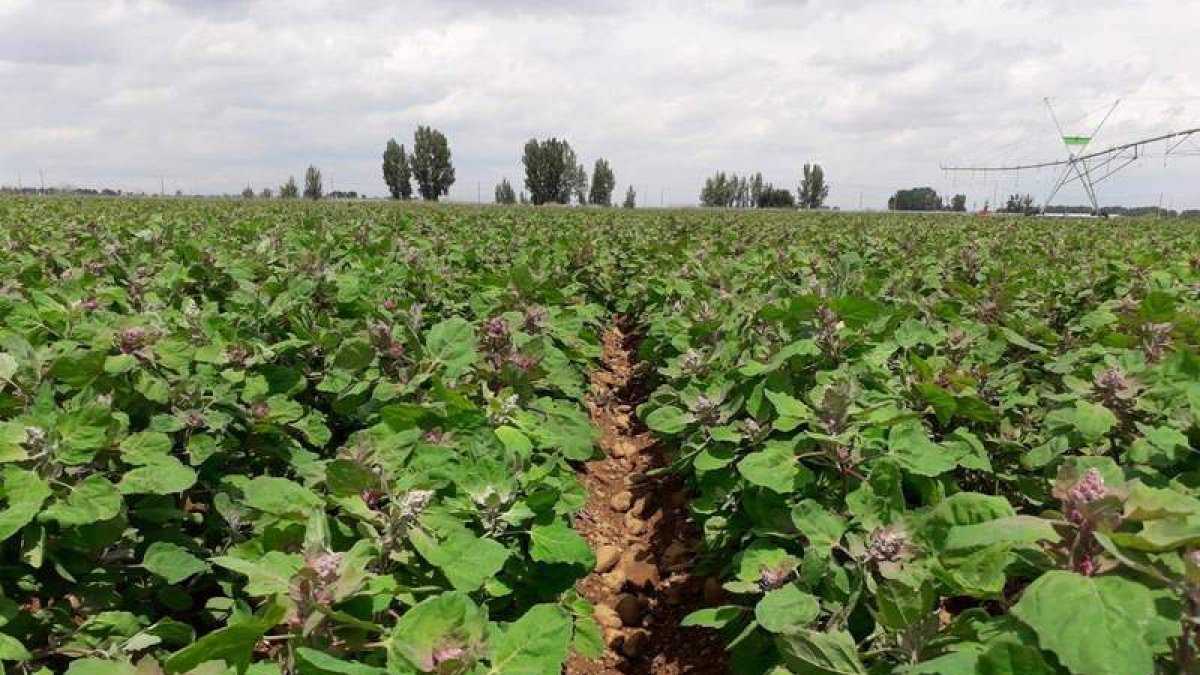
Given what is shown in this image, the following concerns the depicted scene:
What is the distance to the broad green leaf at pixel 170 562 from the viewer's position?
264 centimetres

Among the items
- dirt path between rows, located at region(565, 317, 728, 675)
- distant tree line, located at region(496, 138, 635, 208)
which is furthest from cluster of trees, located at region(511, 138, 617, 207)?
dirt path between rows, located at region(565, 317, 728, 675)

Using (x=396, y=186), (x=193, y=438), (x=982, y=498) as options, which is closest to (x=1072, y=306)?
(x=982, y=498)

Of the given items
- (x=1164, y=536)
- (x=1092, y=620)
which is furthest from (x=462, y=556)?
(x=1164, y=536)

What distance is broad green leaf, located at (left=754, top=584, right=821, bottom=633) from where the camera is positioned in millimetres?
2182

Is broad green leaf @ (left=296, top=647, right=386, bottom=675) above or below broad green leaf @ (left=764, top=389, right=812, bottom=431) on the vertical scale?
below

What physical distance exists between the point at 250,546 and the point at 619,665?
7.48ft

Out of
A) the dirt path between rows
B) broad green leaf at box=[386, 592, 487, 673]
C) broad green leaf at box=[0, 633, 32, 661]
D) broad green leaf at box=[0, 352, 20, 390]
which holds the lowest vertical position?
the dirt path between rows

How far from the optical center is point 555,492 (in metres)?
2.73

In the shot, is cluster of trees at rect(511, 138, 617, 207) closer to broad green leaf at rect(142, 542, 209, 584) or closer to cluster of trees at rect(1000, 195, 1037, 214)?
cluster of trees at rect(1000, 195, 1037, 214)

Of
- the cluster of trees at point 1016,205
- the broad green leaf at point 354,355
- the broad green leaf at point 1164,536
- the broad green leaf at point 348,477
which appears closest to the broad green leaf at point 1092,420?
the broad green leaf at point 1164,536

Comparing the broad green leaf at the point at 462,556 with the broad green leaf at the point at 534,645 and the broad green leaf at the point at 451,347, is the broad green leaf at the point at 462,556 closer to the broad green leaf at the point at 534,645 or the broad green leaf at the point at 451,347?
the broad green leaf at the point at 534,645

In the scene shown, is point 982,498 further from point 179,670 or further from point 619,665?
point 619,665

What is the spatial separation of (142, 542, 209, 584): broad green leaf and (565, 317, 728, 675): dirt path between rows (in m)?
1.75

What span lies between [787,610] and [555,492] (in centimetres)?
88
